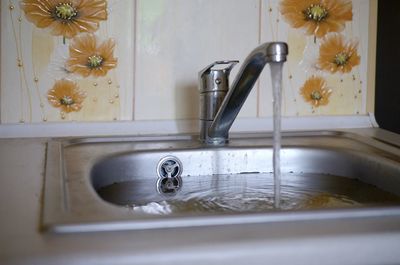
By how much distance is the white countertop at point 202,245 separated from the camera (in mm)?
397

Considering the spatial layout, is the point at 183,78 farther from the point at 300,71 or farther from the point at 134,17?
the point at 300,71

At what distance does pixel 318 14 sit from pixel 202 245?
794mm

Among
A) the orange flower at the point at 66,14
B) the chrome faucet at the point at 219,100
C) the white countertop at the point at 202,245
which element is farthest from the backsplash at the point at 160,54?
the white countertop at the point at 202,245

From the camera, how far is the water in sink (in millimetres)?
717

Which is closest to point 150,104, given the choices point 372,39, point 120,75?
point 120,75

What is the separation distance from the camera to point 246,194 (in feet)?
2.57

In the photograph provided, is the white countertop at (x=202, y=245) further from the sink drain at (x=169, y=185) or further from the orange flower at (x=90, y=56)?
the orange flower at (x=90, y=56)

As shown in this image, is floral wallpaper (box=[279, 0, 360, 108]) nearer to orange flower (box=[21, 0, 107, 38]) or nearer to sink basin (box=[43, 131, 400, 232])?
sink basin (box=[43, 131, 400, 232])

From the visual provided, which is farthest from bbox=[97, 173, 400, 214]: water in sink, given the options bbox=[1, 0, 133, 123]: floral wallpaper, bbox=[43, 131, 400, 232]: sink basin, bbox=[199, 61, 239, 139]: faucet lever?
bbox=[1, 0, 133, 123]: floral wallpaper

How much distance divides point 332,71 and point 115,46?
0.49 m

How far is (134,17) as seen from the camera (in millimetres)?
969

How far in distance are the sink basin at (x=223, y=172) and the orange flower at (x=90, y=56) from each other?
15 cm

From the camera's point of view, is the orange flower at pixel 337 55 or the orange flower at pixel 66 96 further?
the orange flower at pixel 337 55

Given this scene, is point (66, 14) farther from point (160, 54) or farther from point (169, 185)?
point (169, 185)
